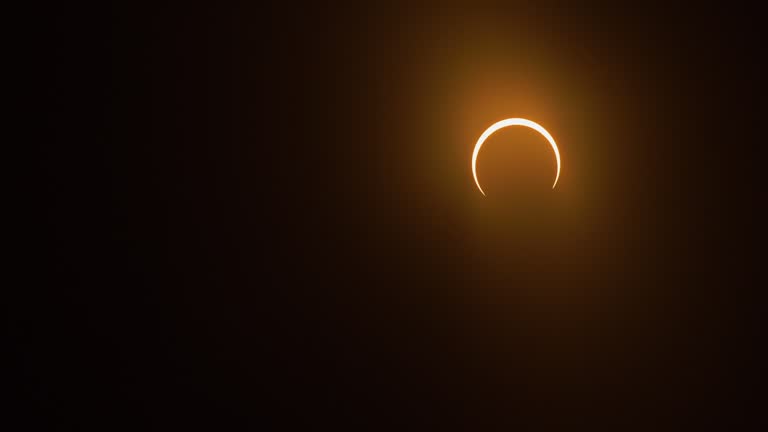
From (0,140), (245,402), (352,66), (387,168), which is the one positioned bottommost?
(245,402)

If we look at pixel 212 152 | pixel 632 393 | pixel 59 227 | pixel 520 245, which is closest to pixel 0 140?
pixel 59 227

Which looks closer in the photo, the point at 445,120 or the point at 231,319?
Result: the point at 445,120

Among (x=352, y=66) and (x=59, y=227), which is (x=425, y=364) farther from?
(x=59, y=227)

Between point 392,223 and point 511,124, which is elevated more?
point 511,124

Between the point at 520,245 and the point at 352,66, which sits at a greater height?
the point at 352,66

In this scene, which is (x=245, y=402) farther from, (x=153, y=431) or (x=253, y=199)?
(x=253, y=199)

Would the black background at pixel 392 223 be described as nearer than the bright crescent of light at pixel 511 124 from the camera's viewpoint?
No

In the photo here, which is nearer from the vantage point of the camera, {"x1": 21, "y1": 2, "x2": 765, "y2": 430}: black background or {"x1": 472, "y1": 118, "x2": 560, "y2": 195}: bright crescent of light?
{"x1": 472, "y1": 118, "x2": 560, "y2": 195}: bright crescent of light

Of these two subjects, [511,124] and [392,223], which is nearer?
[511,124]
